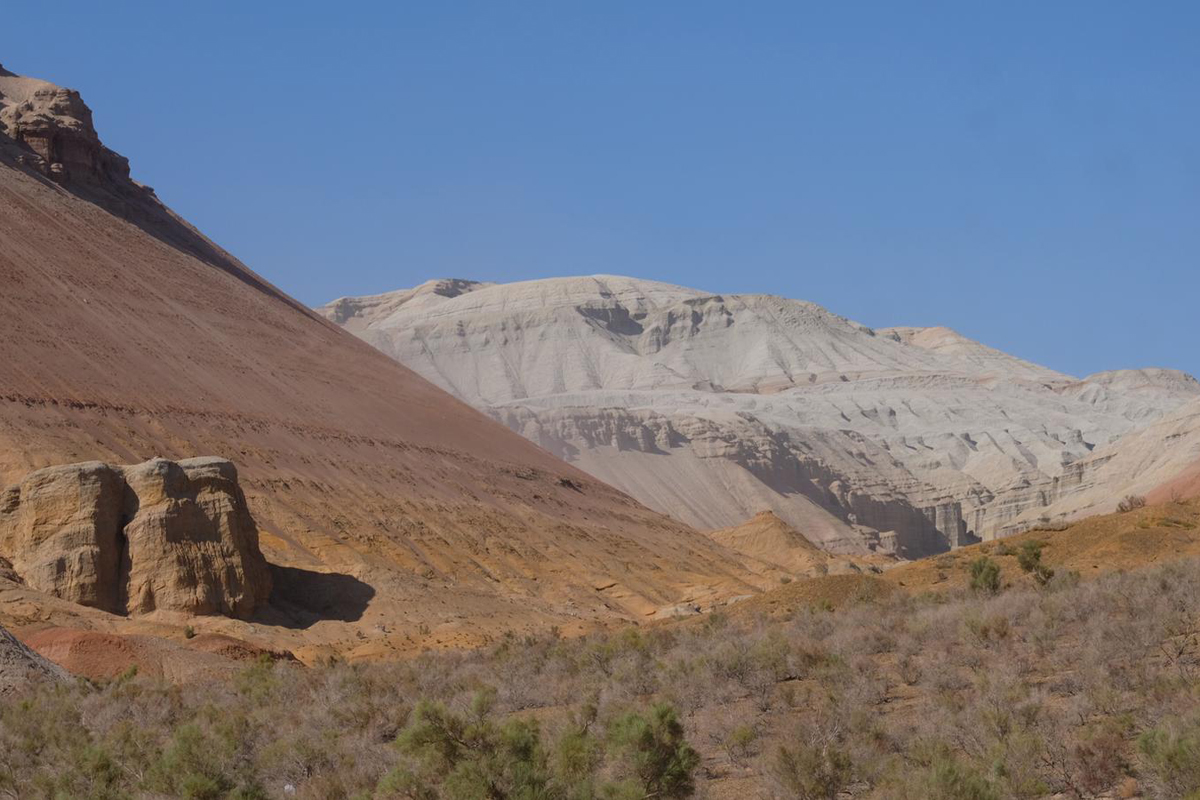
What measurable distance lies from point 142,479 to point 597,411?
81427 mm

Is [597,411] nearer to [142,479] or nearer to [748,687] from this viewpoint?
[142,479]

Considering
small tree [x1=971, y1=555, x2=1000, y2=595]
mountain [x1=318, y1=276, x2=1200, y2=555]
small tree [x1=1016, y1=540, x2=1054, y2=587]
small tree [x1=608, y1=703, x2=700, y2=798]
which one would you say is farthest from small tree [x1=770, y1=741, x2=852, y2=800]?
mountain [x1=318, y1=276, x2=1200, y2=555]

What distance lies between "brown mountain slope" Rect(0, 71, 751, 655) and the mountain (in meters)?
33.3

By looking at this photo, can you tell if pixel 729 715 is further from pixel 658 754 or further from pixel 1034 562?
pixel 1034 562

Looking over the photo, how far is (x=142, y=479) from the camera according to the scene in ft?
112

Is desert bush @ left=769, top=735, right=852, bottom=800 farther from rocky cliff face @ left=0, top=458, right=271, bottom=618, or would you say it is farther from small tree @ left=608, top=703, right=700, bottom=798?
rocky cliff face @ left=0, top=458, right=271, bottom=618

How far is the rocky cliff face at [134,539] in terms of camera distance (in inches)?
1270

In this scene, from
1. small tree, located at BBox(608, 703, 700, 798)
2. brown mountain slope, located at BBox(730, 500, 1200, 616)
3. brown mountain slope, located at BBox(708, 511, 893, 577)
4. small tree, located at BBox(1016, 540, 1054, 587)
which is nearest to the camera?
small tree, located at BBox(608, 703, 700, 798)

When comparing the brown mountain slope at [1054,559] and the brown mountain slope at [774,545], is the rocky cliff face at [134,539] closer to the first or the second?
the brown mountain slope at [1054,559]

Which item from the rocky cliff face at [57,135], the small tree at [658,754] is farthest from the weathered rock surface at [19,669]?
the rocky cliff face at [57,135]

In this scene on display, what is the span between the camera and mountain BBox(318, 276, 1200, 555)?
105 metres

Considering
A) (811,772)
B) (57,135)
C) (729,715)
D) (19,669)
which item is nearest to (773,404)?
(57,135)

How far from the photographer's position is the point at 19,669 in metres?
19.0

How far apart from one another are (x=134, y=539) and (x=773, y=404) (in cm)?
11054
